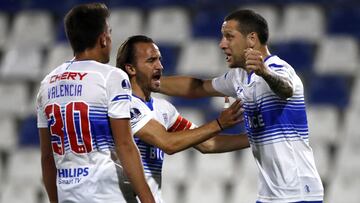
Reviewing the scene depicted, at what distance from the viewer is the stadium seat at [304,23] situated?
6.67 m

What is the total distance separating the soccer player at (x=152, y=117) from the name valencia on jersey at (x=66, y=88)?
1.20ft

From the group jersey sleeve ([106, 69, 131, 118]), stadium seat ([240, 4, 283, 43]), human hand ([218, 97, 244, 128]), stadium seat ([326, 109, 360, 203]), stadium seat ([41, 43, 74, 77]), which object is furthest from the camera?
stadium seat ([41, 43, 74, 77])

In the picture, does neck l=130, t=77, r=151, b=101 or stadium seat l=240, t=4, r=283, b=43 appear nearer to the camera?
neck l=130, t=77, r=151, b=101

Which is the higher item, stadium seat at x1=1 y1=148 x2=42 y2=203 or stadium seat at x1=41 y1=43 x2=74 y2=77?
stadium seat at x1=41 y1=43 x2=74 y2=77

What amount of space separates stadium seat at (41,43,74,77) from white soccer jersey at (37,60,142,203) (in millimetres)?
4054

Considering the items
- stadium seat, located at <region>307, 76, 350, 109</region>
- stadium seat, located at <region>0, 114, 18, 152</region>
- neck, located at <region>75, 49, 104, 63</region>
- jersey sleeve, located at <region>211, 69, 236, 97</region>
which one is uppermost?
neck, located at <region>75, 49, 104, 63</region>

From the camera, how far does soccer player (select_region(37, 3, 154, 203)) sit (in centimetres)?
301

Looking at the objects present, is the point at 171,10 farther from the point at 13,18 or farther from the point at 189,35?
the point at 13,18

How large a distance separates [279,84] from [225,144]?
27.9 inches

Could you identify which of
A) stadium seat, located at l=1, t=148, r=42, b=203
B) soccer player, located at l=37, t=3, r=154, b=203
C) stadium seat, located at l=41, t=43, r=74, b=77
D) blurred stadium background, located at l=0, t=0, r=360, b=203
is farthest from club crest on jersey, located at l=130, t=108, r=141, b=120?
stadium seat, located at l=41, t=43, r=74, b=77

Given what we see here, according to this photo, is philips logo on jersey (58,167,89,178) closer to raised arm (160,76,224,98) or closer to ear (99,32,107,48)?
ear (99,32,107,48)

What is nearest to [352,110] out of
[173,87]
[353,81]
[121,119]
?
[353,81]

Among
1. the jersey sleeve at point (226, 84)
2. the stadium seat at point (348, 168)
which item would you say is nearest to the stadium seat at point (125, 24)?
the stadium seat at point (348, 168)

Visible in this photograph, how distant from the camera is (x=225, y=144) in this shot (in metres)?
3.77
